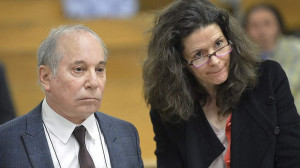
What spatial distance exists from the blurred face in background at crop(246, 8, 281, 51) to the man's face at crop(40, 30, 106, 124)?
1.71 meters

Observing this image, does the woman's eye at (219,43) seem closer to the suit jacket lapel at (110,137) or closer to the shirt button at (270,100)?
the shirt button at (270,100)

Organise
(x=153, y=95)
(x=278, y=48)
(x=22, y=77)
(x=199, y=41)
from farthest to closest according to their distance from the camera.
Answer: (x=22, y=77), (x=278, y=48), (x=153, y=95), (x=199, y=41)

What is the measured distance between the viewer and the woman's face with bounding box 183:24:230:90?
182cm

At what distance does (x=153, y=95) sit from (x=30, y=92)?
171cm

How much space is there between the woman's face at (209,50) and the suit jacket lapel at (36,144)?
635 mm

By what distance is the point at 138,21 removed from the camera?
12.5 ft

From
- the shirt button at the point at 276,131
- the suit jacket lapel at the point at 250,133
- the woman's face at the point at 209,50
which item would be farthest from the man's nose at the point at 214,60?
the shirt button at the point at 276,131

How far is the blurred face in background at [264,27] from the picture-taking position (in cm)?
304

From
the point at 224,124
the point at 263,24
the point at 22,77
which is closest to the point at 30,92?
the point at 22,77

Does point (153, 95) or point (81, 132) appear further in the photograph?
point (153, 95)

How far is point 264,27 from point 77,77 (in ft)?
6.02

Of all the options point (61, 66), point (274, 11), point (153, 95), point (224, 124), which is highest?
point (274, 11)

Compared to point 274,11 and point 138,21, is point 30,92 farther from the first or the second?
point 274,11

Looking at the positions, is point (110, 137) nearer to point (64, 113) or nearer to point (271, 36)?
point (64, 113)
